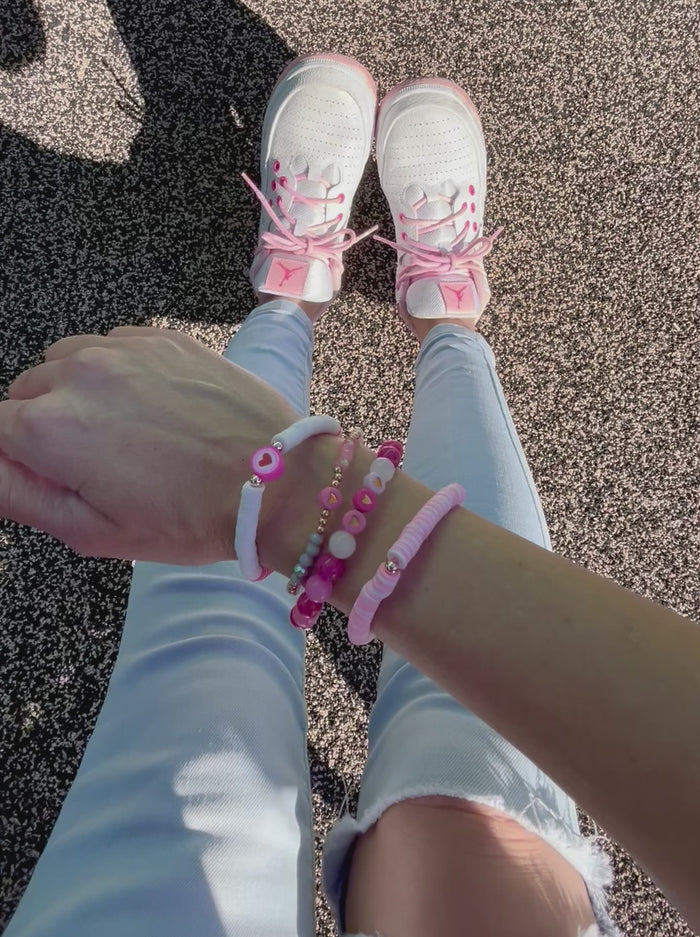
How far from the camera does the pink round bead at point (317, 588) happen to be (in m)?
0.41

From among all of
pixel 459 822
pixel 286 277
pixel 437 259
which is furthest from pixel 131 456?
pixel 437 259

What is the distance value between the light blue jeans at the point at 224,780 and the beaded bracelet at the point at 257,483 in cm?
13

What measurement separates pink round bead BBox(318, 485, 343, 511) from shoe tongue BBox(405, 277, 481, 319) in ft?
1.63

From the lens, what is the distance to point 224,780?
449 millimetres

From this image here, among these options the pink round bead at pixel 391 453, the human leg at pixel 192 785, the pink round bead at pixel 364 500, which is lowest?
the human leg at pixel 192 785

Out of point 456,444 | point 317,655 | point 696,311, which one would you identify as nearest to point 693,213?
point 696,311

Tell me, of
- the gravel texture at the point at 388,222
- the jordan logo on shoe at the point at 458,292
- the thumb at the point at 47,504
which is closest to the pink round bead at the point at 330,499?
the thumb at the point at 47,504

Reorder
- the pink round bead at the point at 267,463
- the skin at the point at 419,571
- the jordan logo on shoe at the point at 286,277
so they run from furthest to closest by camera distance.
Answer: the jordan logo on shoe at the point at 286,277 → the pink round bead at the point at 267,463 → the skin at the point at 419,571

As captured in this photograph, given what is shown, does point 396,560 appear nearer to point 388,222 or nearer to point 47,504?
point 47,504

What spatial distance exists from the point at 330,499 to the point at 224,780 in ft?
0.70

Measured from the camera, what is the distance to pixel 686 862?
28cm

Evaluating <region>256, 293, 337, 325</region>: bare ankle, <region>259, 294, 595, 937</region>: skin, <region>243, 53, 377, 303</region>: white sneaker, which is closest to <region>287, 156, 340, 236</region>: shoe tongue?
<region>243, 53, 377, 303</region>: white sneaker

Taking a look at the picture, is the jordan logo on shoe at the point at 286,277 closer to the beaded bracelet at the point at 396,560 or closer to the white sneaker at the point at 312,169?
the white sneaker at the point at 312,169

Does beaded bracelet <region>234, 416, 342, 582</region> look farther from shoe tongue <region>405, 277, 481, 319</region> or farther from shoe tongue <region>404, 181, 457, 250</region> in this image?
shoe tongue <region>404, 181, 457, 250</region>
